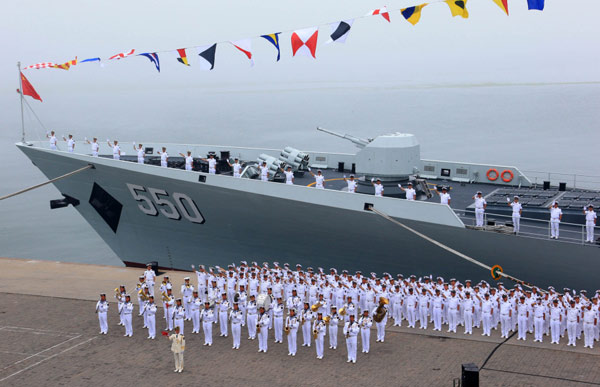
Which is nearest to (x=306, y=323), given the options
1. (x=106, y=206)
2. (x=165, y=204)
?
(x=165, y=204)

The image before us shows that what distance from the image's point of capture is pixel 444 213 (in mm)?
17938

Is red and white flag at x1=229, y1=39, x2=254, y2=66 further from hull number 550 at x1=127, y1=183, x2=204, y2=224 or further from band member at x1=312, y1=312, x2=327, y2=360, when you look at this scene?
band member at x1=312, y1=312, x2=327, y2=360

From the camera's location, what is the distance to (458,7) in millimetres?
18859

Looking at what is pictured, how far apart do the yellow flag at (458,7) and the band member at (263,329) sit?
10035mm

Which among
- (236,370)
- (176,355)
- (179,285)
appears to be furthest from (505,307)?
(179,285)

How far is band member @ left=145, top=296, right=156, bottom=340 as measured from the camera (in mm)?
15616

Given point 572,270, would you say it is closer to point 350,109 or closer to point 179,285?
point 179,285

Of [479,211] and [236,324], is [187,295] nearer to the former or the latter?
[236,324]

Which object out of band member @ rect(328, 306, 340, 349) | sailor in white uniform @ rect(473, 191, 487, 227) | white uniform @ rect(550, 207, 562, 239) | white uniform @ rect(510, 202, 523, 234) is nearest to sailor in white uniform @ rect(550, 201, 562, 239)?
white uniform @ rect(550, 207, 562, 239)

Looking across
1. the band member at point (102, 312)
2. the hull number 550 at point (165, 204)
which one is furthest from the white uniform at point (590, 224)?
the band member at point (102, 312)

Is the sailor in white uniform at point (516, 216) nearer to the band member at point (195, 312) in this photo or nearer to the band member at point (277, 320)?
the band member at point (277, 320)

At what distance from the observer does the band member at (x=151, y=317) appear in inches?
615

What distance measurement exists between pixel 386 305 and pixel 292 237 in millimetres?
4581

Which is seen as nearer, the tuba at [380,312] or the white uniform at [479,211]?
the tuba at [380,312]
